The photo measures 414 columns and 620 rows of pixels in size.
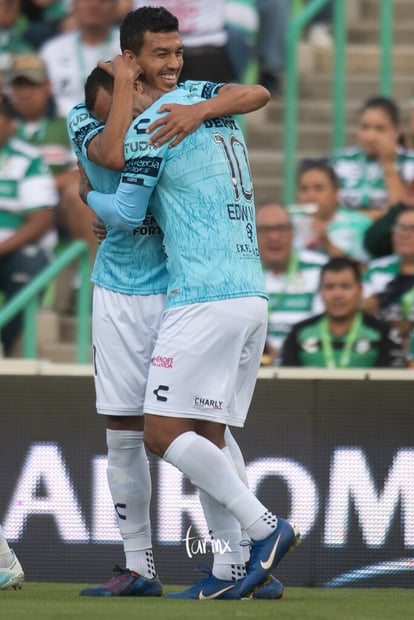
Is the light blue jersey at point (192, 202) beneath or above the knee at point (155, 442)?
above

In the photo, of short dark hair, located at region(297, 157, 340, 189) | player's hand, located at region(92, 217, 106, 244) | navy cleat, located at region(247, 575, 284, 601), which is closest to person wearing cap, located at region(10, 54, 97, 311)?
short dark hair, located at region(297, 157, 340, 189)

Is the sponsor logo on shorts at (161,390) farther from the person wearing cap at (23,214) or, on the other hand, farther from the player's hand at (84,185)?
the person wearing cap at (23,214)

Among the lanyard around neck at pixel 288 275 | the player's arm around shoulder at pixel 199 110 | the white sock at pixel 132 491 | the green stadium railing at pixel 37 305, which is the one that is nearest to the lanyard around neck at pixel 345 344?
the lanyard around neck at pixel 288 275

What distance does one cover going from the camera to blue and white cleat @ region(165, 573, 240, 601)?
520cm

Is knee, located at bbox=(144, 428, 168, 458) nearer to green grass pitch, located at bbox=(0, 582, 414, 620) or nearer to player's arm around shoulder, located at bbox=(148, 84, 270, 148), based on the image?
green grass pitch, located at bbox=(0, 582, 414, 620)

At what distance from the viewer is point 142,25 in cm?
517

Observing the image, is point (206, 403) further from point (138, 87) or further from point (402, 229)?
point (402, 229)

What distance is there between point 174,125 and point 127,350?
889 millimetres

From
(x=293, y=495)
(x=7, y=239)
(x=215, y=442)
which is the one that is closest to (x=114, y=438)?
(x=215, y=442)

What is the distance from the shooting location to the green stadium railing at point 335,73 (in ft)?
33.6

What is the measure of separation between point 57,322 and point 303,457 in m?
2.63

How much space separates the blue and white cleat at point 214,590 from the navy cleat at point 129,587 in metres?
0.19

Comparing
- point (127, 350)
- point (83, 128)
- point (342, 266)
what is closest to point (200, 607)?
point (127, 350)

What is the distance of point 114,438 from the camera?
5.46 m
